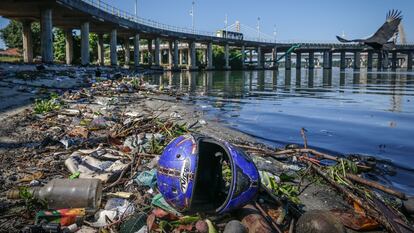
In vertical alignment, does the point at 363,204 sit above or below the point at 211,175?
below

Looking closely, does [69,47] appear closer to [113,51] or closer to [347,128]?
[113,51]

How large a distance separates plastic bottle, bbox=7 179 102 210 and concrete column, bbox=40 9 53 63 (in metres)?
33.2

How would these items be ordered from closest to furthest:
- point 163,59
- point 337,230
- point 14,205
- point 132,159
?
point 337,230
point 14,205
point 132,159
point 163,59

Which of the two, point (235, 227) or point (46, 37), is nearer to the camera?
point (235, 227)

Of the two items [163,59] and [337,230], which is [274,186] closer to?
[337,230]

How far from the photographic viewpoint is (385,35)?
26.2m

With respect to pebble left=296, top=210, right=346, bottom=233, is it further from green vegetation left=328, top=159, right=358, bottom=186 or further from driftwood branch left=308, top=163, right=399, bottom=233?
green vegetation left=328, top=159, right=358, bottom=186

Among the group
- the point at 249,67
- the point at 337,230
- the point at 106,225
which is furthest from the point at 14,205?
the point at 249,67

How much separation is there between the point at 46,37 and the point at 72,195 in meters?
34.7

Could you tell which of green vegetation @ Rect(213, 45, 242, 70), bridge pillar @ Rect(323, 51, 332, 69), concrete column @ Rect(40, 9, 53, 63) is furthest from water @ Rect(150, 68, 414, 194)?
bridge pillar @ Rect(323, 51, 332, 69)

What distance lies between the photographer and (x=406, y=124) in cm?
1241

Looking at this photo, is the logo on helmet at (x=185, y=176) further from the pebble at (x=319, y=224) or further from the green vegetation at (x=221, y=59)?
the green vegetation at (x=221, y=59)

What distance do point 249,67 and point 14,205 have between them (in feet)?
350

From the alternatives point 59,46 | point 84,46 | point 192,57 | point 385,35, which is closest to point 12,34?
point 59,46
